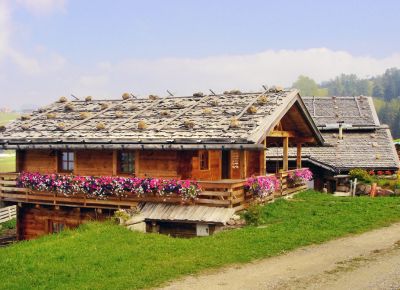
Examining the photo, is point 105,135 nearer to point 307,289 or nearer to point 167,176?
point 167,176

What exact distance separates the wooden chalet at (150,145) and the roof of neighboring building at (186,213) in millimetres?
135

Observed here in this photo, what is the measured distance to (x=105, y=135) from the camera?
68.0 feet

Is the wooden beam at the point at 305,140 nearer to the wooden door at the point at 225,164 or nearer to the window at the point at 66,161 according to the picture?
the wooden door at the point at 225,164

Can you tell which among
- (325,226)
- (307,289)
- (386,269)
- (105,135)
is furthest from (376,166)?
(307,289)

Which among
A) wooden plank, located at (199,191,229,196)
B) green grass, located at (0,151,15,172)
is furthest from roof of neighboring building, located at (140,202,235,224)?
green grass, located at (0,151,15,172)

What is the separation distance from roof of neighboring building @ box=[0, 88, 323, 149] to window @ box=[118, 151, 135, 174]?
96 centimetres

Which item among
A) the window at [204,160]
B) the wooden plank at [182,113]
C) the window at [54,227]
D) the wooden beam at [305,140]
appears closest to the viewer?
the wooden plank at [182,113]

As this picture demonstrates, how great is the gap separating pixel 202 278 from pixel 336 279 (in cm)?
299

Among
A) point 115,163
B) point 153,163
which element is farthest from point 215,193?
point 115,163

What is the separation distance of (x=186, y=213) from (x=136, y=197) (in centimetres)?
270

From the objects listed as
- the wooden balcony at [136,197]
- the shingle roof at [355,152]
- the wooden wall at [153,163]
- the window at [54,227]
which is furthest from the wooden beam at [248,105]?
the window at [54,227]

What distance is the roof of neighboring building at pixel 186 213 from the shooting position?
17031 millimetres

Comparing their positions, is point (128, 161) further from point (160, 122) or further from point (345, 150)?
point (345, 150)

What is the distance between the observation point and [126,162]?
2102cm
